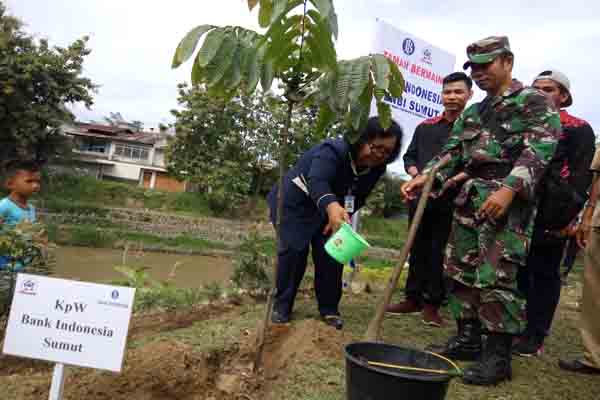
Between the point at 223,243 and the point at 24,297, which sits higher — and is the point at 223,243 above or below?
below

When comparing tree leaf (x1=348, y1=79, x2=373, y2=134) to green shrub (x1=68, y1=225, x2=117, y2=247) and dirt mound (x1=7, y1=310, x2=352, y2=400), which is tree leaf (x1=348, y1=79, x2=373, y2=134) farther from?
green shrub (x1=68, y1=225, x2=117, y2=247)

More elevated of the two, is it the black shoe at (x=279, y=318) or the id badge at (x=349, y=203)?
the id badge at (x=349, y=203)

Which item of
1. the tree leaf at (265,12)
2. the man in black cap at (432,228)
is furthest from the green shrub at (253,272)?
the tree leaf at (265,12)

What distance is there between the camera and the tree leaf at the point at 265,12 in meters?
1.79

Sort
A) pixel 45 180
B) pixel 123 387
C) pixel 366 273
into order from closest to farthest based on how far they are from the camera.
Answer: pixel 123 387 → pixel 366 273 → pixel 45 180

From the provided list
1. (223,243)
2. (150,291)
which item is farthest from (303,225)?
(223,243)

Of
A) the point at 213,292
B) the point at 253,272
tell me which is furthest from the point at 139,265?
the point at 253,272

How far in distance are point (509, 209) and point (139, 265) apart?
41.8ft

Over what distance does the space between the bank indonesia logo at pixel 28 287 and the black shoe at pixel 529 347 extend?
267cm

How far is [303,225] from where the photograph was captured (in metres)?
3.15

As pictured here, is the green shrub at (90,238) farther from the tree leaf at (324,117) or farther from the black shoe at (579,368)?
the black shoe at (579,368)

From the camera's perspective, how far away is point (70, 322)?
1.85 m

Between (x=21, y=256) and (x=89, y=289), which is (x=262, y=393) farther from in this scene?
(x=21, y=256)

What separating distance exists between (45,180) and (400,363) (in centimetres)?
2370
